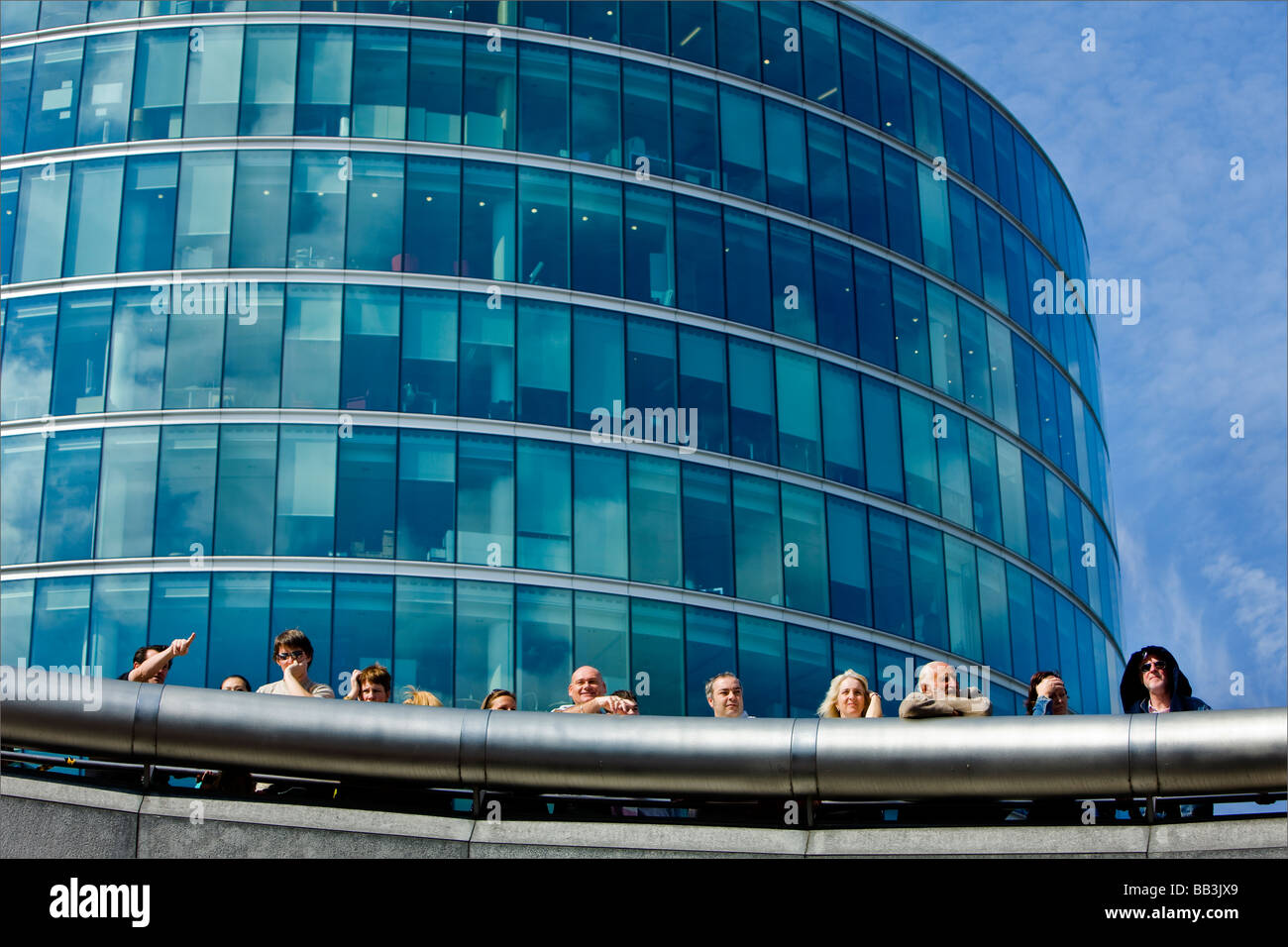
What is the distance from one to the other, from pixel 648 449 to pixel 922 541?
701 centimetres

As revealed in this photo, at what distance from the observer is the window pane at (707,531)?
3631cm

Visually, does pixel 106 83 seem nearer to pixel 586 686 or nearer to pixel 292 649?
pixel 292 649

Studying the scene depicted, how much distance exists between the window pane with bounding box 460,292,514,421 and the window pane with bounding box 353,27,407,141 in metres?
4.28

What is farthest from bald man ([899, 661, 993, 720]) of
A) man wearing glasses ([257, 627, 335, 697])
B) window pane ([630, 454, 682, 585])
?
window pane ([630, 454, 682, 585])

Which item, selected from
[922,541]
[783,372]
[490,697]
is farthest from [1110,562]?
[490,697]

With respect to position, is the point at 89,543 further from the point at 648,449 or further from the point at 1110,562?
the point at 1110,562

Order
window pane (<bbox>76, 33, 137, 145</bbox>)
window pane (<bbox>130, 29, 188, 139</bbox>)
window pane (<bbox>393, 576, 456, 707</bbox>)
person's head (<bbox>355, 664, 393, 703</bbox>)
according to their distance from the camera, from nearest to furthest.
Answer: person's head (<bbox>355, 664, 393, 703</bbox>)
window pane (<bbox>393, 576, 456, 707</bbox>)
window pane (<bbox>130, 29, 188, 139</bbox>)
window pane (<bbox>76, 33, 137, 145</bbox>)

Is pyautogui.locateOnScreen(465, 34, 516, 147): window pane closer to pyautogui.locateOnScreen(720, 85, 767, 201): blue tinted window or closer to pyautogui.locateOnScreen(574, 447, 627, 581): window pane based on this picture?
pyautogui.locateOnScreen(720, 85, 767, 201): blue tinted window

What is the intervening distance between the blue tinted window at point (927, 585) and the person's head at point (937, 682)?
92.5 feet

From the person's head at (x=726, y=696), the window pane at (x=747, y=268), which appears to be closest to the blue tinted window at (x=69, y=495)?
the window pane at (x=747, y=268)

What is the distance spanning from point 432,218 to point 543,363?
3.89 m

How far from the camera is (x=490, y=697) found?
12.6m

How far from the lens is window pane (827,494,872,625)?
37.8 metres
